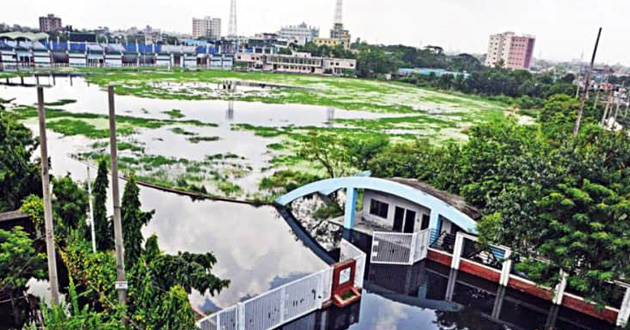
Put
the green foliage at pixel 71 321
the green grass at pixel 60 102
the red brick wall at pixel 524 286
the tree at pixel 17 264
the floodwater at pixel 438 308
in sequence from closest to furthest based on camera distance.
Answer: the green foliage at pixel 71 321 → the tree at pixel 17 264 → the floodwater at pixel 438 308 → the red brick wall at pixel 524 286 → the green grass at pixel 60 102

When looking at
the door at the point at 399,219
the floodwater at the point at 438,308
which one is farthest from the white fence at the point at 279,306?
the door at the point at 399,219

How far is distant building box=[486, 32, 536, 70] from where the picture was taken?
6191 inches

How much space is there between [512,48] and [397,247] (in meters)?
167

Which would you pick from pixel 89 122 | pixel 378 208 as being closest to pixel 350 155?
pixel 378 208

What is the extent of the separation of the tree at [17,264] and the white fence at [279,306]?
→ 4981 millimetres

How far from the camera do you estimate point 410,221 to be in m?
17.3

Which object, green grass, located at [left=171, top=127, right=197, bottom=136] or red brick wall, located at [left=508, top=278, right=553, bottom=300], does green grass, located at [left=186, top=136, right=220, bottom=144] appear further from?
red brick wall, located at [left=508, top=278, right=553, bottom=300]

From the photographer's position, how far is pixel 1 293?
11570 millimetres

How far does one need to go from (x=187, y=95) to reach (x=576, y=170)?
5020 centimetres

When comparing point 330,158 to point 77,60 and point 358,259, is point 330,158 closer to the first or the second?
point 358,259

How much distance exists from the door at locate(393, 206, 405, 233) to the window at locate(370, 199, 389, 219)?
517 mm

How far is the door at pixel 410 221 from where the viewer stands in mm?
17156

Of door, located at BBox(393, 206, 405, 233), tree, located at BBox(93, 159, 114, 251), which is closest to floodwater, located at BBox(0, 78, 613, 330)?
door, located at BBox(393, 206, 405, 233)

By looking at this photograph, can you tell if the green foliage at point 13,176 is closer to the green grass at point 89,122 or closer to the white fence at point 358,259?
the white fence at point 358,259
